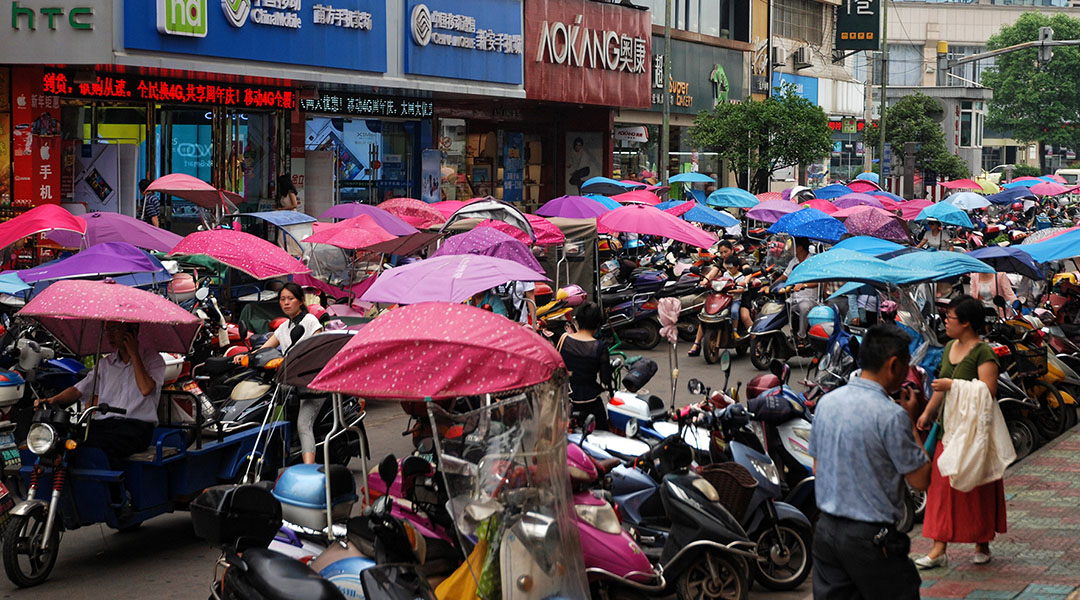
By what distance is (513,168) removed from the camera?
33.8 metres

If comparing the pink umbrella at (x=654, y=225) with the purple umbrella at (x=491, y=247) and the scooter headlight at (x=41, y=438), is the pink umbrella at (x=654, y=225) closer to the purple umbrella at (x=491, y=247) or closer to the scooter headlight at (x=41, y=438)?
the purple umbrella at (x=491, y=247)

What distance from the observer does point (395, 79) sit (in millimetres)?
24484

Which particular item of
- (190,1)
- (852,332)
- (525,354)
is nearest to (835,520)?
(525,354)

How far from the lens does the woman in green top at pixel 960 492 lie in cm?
749

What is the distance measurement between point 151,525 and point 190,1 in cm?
1259

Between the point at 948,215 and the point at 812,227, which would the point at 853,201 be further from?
the point at 812,227

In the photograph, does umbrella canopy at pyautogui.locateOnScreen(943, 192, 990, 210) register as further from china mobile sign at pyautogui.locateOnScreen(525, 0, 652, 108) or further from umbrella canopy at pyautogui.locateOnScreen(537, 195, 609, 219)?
umbrella canopy at pyautogui.locateOnScreen(537, 195, 609, 219)

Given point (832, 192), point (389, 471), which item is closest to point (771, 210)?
point (832, 192)

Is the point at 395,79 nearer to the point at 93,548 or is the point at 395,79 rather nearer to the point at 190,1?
the point at 190,1

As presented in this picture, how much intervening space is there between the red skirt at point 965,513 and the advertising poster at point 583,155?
2772 cm

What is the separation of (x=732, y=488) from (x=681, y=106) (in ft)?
110

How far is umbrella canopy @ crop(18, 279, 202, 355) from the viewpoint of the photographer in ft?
24.3

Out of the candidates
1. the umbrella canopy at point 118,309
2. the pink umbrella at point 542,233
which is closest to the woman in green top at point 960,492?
the umbrella canopy at point 118,309

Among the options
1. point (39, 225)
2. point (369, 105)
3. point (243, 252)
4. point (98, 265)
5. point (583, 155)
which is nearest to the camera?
point (98, 265)
